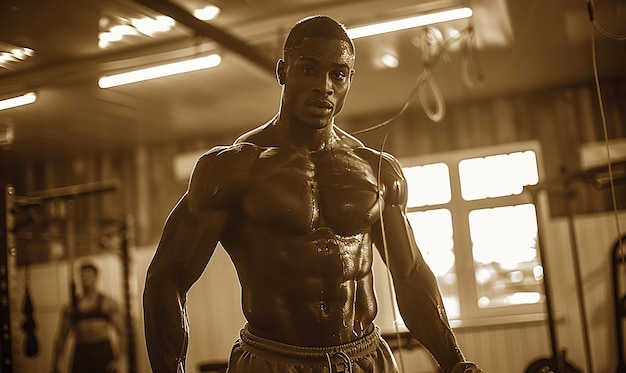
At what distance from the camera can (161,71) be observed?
5.18 metres

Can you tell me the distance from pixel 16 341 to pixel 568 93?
16.3 feet

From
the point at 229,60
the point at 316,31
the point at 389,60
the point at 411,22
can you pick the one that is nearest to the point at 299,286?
the point at 316,31

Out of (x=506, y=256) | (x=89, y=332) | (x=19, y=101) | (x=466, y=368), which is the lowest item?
(x=89, y=332)

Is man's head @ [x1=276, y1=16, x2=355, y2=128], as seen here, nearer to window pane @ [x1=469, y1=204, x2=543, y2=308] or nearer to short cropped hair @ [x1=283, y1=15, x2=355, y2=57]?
short cropped hair @ [x1=283, y1=15, x2=355, y2=57]

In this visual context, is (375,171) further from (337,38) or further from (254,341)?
(254,341)

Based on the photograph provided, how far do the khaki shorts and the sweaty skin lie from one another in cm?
2

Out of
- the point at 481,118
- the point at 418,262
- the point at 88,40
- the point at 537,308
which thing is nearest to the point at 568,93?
the point at 481,118

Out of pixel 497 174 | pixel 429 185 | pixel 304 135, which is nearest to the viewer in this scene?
pixel 304 135

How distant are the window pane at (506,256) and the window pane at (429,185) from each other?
0.38 meters

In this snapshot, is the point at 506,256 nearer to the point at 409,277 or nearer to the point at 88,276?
the point at 88,276

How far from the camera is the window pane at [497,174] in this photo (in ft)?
21.2

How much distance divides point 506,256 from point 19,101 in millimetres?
4203

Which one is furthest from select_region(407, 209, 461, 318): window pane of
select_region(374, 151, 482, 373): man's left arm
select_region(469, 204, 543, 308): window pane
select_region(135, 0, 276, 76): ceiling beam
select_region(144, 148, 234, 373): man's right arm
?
select_region(144, 148, 234, 373): man's right arm

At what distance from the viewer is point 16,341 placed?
13.2 feet
